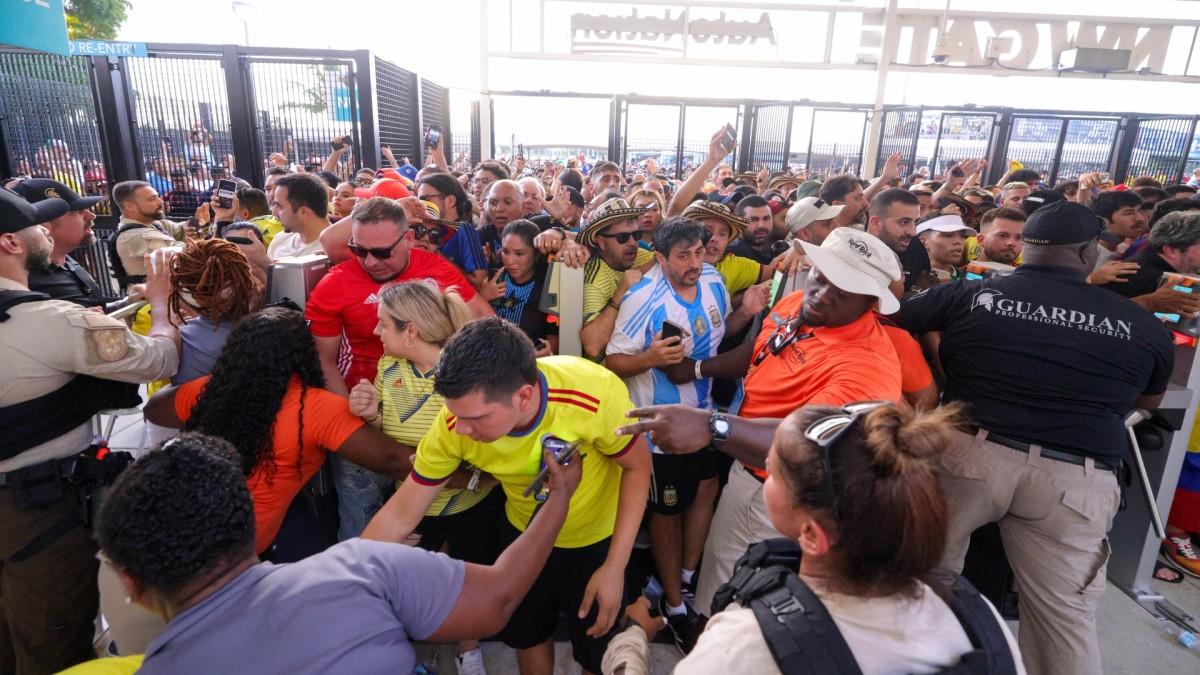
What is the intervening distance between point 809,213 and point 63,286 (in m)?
4.33

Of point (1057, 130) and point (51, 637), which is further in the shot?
point (1057, 130)

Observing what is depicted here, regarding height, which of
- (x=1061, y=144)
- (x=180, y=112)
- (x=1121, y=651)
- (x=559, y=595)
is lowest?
(x=1121, y=651)

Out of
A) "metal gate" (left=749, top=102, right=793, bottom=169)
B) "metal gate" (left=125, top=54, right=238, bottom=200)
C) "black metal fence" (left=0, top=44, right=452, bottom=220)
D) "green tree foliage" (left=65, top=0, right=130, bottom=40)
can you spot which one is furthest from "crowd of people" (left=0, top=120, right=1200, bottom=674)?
"green tree foliage" (left=65, top=0, right=130, bottom=40)

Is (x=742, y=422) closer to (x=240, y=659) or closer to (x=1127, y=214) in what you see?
(x=240, y=659)

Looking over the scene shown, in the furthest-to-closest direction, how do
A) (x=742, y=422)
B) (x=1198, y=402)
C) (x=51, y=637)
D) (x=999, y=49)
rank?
(x=999, y=49) → (x=1198, y=402) → (x=51, y=637) → (x=742, y=422)

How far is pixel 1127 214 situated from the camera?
5.17 metres

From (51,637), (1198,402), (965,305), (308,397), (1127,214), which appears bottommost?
(51,637)

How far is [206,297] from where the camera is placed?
99.5 inches

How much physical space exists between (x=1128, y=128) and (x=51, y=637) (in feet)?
43.9

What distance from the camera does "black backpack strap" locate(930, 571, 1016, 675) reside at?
104cm

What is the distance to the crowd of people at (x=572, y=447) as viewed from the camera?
115 centimetres

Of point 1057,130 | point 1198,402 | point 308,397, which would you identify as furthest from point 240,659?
point 1057,130

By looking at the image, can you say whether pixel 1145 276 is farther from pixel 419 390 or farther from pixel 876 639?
pixel 419 390

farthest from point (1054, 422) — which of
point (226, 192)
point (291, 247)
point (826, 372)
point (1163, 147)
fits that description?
point (1163, 147)
